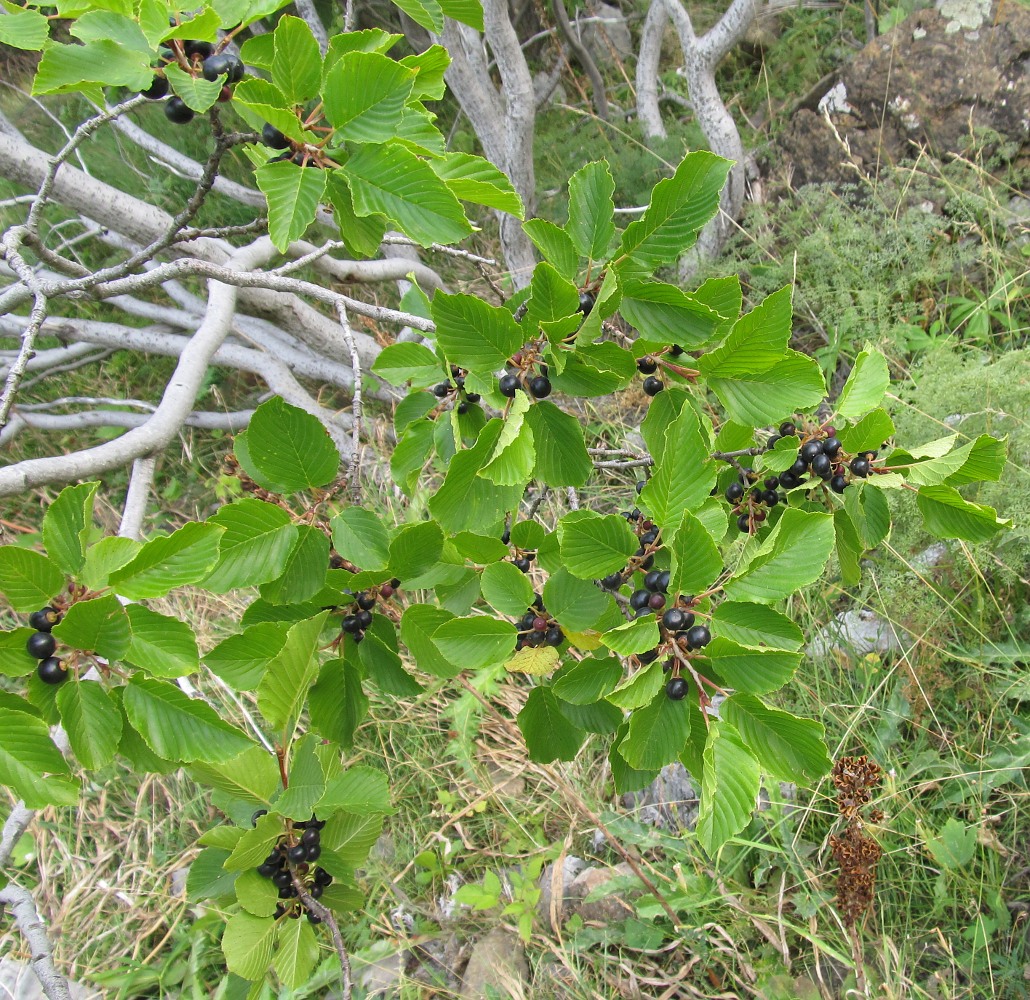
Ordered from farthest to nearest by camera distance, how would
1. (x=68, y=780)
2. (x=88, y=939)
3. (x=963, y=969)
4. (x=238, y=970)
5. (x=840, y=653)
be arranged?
(x=88, y=939) < (x=840, y=653) < (x=963, y=969) < (x=238, y=970) < (x=68, y=780)

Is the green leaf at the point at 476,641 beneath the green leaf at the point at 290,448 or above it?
beneath

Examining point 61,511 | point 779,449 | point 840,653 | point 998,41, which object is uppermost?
point 998,41

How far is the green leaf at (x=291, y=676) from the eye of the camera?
0.78 metres

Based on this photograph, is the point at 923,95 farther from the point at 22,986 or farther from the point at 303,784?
the point at 22,986

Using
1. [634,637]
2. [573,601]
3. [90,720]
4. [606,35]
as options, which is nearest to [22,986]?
[90,720]

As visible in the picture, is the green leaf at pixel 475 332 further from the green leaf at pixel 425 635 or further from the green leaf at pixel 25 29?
the green leaf at pixel 25 29

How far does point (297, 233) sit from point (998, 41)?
409cm

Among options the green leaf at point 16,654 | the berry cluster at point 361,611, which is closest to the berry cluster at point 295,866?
the berry cluster at point 361,611

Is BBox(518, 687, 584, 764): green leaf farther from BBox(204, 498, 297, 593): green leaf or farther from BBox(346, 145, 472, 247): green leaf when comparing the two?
BBox(346, 145, 472, 247): green leaf

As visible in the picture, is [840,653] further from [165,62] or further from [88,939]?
[88,939]

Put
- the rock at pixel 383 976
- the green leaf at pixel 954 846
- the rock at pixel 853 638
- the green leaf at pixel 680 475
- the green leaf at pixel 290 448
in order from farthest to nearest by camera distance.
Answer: the rock at pixel 853 638, the rock at pixel 383 976, the green leaf at pixel 954 846, the green leaf at pixel 290 448, the green leaf at pixel 680 475

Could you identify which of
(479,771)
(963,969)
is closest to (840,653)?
(963,969)

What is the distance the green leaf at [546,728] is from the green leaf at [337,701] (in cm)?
21

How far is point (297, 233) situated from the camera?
0.69 metres
